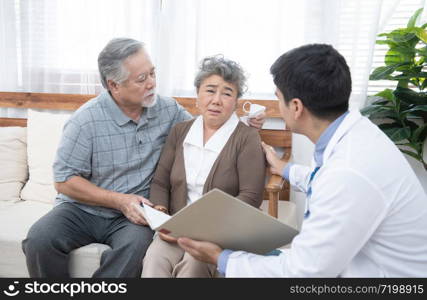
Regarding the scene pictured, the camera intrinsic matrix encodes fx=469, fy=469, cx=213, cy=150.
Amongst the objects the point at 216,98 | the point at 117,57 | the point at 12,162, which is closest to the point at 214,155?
the point at 216,98

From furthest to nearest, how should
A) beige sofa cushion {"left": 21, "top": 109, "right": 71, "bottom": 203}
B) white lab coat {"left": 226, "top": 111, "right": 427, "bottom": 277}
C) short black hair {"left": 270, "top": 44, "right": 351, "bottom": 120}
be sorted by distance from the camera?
beige sofa cushion {"left": 21, "top": 109, "right": 71, "bottom": 203} → short black hair {"left": 270, "top": 44, "right": 351, "bottom": 120} → white lab coat {"left": 226, "top": 111, "right": 427, "bottom": 277}

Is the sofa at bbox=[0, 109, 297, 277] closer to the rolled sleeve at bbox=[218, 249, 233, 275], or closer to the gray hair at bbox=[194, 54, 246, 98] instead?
the gray hair at bbox=[194, 54, 246, 98]

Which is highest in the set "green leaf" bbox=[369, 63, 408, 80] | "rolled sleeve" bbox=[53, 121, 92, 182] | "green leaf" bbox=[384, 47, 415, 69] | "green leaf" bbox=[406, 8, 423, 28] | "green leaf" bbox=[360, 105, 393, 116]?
"green leaf" bbox=[406, 8, 423, 28]

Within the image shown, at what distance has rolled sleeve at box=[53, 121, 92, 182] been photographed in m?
2.06

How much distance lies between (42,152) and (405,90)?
6.55 ft

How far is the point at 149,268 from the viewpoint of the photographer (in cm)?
175

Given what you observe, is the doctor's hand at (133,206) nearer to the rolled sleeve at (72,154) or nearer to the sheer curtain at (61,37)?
the rolled sleeve at (72,154)

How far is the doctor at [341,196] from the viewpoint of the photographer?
1.15m

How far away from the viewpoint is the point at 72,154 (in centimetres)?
206

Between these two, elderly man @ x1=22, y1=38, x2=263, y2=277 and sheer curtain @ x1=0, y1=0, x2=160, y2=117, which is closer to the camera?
elderly man @ x1=22, y1=38, x2=263, y2=277

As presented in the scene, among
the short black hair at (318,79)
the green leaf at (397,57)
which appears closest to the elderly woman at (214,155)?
the short black hair at (318,79)

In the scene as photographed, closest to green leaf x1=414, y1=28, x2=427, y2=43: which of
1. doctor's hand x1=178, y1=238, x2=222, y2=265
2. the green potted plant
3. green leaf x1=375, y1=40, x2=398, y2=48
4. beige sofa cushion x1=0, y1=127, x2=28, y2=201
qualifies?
the green potted plant

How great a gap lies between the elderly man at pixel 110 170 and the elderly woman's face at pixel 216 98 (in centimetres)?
22

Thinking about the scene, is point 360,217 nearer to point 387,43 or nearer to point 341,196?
point 341,196
